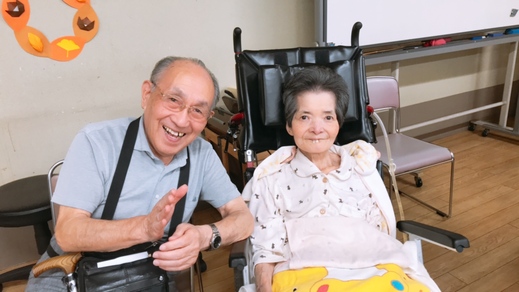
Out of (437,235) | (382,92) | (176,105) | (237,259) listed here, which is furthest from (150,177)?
(382,92)

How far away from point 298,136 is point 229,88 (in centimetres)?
136

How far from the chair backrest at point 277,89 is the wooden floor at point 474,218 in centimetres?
93

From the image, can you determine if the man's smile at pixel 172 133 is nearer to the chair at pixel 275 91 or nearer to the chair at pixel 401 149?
the chair at pixel 275 91

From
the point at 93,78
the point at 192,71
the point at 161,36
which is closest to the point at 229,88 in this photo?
the point at 161,36

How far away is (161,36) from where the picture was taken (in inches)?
101

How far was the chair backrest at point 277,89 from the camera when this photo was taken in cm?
176

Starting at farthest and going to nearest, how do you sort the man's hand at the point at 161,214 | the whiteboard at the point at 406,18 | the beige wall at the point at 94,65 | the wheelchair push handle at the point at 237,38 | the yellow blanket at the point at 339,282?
the whiteboard at the point at 406,18 < the beige wall at the point at 94,65 < the wheelchair push handle at the point at 237,38 < the yellow blanket at the point at 339,282 < the man's hand at the point at 161,214

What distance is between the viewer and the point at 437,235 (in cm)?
138

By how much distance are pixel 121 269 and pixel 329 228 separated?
75 centimetres

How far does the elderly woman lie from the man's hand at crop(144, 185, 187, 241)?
513 mm

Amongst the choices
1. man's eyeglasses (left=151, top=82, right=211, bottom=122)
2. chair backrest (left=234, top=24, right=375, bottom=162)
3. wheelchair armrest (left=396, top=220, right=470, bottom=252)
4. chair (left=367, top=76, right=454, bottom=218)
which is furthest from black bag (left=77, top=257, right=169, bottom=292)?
chair (left=367, top=76, right=454, bottom=218)

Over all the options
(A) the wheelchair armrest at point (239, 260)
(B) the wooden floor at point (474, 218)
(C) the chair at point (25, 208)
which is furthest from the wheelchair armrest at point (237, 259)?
(C) the chair at point (25, 208)

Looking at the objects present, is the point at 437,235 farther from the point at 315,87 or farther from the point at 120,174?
the point at 120,174

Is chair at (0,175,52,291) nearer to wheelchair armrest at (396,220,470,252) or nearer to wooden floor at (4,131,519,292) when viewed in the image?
wooden floor at (4,131,519,292)
